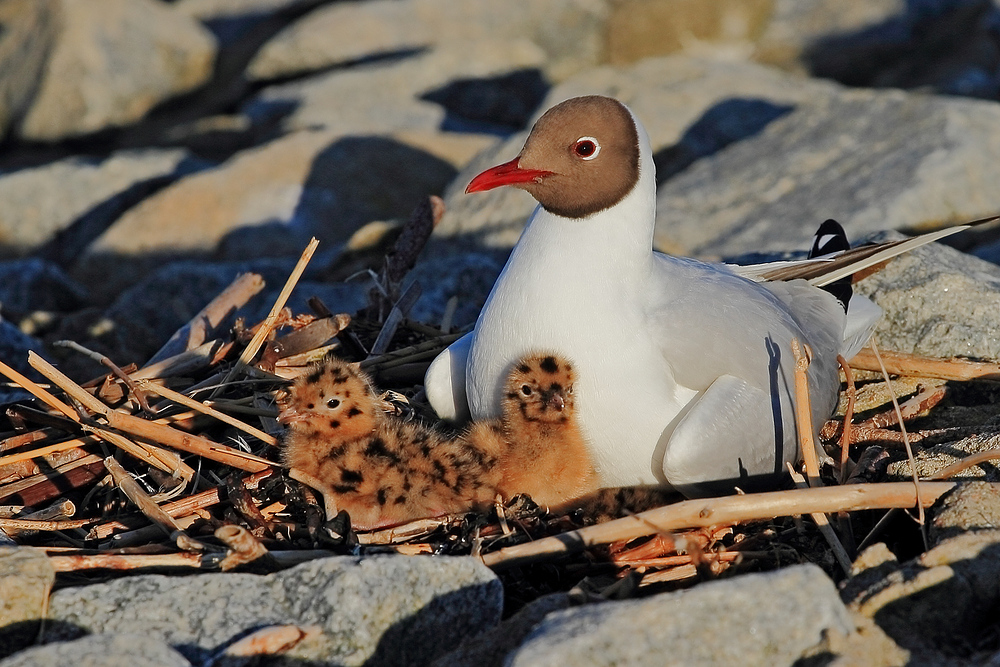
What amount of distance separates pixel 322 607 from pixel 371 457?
1.25m

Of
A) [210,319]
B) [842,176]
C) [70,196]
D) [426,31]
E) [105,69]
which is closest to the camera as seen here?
[210,319]

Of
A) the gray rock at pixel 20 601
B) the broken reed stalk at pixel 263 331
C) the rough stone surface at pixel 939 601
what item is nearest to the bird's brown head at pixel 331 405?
the broken reed stalk at pixel 263 331

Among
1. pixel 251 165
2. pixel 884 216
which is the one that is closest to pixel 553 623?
pixel 884 216

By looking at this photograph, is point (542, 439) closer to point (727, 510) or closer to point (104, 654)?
point (727, 510)

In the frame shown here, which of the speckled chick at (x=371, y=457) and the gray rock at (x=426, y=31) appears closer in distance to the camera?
the speckled chick at (x=371, y=457)

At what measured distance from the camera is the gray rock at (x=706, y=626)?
3527 millimetres

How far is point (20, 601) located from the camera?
156 inches

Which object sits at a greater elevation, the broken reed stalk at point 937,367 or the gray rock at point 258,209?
the gray rock at point 258,209

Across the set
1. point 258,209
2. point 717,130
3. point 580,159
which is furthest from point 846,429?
point 258,209

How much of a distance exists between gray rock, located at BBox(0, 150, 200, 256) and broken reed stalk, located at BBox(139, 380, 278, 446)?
8.28m

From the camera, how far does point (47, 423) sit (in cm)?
567

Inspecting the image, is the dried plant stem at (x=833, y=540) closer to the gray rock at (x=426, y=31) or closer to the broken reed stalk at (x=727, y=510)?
the broken reed stalk at (x=727, y=510)

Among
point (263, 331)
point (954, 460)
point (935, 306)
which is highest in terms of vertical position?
point (263, 331)

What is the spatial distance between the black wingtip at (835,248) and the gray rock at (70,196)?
9.24 meters
